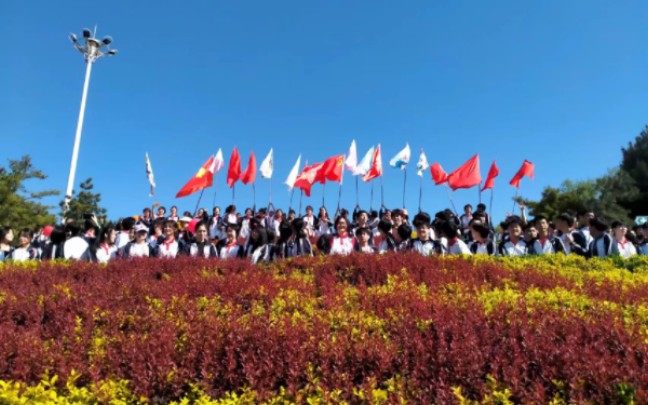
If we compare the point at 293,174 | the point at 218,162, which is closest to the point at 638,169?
the point at 293,174

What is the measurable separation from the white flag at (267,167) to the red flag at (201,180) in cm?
250

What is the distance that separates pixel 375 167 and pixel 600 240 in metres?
10.1

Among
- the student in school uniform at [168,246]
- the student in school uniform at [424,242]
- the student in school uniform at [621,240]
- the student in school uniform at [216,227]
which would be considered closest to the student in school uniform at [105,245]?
the student in school uniform at [168,246]

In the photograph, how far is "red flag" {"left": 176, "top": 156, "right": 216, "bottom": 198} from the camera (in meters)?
15.1

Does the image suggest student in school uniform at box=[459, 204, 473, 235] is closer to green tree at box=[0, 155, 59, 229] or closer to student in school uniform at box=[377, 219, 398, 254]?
student in school uniform at box=[377, 219, 398, 254]

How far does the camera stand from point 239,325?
12.0 feet

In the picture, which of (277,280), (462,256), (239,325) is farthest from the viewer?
(462,256)

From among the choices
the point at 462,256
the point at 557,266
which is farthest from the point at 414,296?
the point at 557,266

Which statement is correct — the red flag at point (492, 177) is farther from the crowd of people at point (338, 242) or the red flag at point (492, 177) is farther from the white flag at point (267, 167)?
the white flag at point (267, 167)

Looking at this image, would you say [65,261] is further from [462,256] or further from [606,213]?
[606,213]

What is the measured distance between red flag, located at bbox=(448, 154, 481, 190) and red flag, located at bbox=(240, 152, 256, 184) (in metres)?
6.93

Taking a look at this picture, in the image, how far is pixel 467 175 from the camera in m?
15.8

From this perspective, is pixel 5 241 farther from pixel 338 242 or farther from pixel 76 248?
pixel 338 242

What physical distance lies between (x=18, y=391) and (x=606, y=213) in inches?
1514
